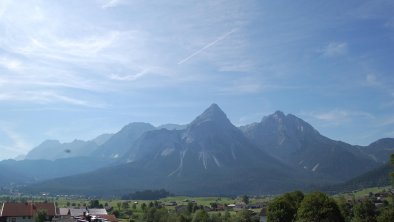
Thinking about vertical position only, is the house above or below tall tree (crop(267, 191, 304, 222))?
above

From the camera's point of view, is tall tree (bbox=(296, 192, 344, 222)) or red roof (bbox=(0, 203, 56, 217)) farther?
red roof (bbox=(0, 203, 56, 217))

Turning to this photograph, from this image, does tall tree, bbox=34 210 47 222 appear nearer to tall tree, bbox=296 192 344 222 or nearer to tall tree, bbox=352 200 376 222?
tall tree, bbox=296 192 344 222

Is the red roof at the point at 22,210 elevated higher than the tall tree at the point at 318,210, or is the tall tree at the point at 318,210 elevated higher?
the red roof at the point at 22,210

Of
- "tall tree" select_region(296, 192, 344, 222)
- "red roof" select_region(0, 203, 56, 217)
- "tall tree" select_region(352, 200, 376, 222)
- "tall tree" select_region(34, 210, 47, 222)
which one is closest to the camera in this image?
"tall tree" select_region(296, 192, 344, 222)

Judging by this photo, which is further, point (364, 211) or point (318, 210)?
point (364, 211)

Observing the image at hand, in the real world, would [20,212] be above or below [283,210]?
above

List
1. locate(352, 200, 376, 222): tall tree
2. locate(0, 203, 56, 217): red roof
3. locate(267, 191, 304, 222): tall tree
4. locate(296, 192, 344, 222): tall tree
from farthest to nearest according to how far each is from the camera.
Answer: locate(0, 203, 56, 217): red roof, locate(352, 200, 376, 222): tall tree, locate(267, 191, 304, 222): tall tree, locate(296, 192, 344, 222): tall tree

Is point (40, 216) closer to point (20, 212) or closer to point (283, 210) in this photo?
point (20, 212)

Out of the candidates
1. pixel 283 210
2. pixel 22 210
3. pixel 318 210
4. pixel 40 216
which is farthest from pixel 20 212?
pixel 318 210

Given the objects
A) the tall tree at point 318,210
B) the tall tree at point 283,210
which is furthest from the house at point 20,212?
the tall tree at point 318,210

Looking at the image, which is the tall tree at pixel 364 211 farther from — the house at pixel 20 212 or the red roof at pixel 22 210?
the red roof at pixel 22 210

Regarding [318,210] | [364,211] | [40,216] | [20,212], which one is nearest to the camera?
[318,210]

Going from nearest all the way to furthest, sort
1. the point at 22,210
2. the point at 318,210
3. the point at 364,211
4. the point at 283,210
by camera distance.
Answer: the point at 318,210 < the point at 283,210 < the point at 22,210 < the point at 364,211

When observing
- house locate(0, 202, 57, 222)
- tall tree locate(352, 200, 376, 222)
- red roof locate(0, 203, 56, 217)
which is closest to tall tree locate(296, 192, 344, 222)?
tall tree locate(352, 200, 376, 222)
